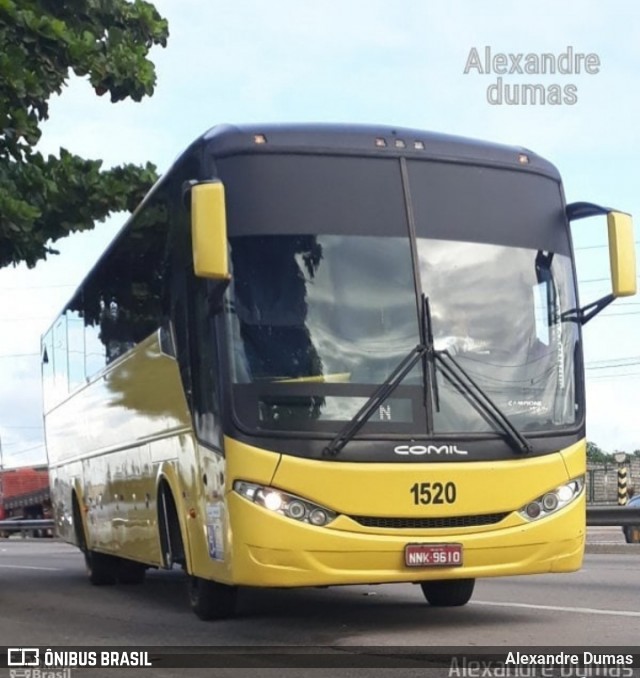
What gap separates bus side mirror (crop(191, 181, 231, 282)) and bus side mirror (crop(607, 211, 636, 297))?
2.83 m

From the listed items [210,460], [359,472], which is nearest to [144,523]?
[210,460]

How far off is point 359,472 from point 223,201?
1.97m

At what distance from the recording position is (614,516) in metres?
21.8

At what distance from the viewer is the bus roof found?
9875 mm

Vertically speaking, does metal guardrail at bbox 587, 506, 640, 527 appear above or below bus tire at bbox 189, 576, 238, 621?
below

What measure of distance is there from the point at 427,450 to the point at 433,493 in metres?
0.28

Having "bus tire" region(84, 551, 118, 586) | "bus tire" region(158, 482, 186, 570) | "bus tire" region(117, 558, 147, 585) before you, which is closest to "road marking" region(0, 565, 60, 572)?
"bus tire" region(84, 551, 118, 586)

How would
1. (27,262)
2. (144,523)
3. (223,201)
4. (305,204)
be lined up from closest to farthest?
(223,201) < (305,204) < (144,523) < (27,262)

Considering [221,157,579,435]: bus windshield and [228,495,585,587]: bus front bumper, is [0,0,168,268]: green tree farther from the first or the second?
[228,495,585,587]: bus front bumper

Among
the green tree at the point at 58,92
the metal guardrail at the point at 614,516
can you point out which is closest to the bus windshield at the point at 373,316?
the green tree at the point at 58,92

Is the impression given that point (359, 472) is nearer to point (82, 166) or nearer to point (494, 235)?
point (494, 235)

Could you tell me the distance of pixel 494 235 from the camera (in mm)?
10008

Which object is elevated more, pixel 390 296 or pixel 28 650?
pixel 390 296

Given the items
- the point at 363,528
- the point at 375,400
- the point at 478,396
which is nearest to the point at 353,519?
the point at 363,528
